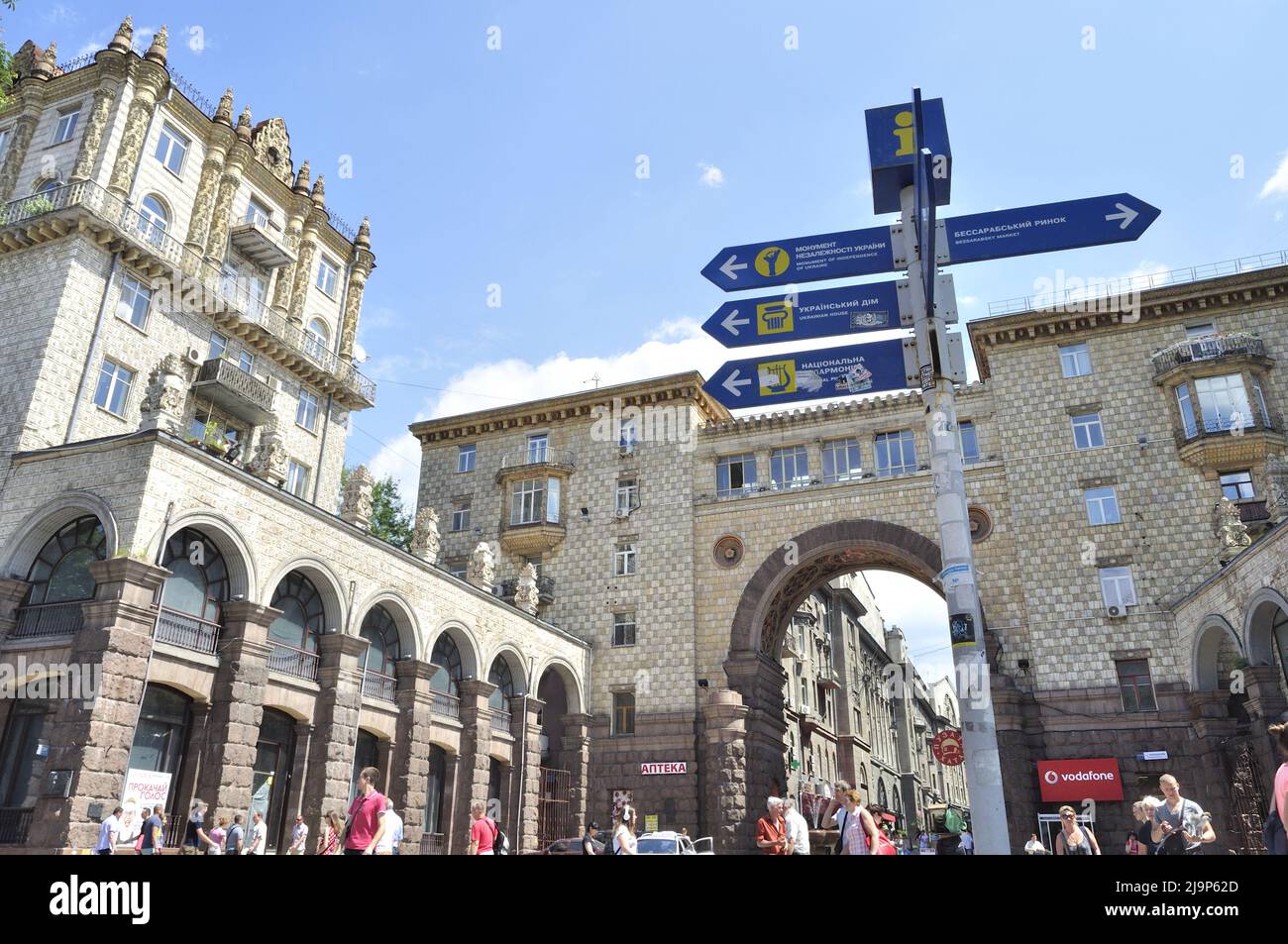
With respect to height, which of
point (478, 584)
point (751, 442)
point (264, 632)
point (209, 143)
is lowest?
point (264, 632)

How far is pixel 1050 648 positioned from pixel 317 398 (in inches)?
1109

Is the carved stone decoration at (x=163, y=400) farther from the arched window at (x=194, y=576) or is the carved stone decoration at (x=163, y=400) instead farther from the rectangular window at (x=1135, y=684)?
the rectangular window at (x=1135, y=684)

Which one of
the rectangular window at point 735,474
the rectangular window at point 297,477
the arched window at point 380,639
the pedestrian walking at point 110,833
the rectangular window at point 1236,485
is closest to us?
the pedestrian walking at point 110,833

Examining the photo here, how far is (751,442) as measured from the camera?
37.7m

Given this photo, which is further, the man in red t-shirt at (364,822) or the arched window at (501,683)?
the arched window at (501,683)

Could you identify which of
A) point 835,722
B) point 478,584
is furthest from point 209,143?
point 835,722

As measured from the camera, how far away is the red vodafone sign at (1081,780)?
92.4 feet

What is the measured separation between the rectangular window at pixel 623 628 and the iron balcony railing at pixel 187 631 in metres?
18.4

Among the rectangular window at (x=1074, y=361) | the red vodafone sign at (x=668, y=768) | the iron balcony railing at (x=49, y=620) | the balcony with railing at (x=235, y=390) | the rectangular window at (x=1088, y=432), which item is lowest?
the red vodafone sign at (x=668, y=768)

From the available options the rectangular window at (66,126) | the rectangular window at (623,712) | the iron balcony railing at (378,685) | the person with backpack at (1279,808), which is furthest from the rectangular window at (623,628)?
the person with backpack at (1279,808)

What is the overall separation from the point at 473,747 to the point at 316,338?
16605 mm
